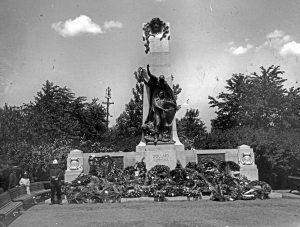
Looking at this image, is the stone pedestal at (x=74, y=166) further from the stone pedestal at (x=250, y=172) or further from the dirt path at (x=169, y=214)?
the stone pedestal at (x=250, y=172)

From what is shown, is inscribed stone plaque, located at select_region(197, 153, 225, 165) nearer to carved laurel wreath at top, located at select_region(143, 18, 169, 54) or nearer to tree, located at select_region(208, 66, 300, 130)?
carved laurel wreath at top, located at select_region(143, 18, 169, 54)

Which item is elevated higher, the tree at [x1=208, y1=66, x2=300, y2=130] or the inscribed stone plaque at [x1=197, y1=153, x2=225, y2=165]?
the tree at [x1=208, y1=66, x2=300, y2=130]

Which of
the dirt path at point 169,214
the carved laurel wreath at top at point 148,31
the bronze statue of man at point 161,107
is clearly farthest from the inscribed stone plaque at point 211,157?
the carved laurel wreath at top at point 148,31

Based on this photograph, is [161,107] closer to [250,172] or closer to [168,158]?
[168,158]

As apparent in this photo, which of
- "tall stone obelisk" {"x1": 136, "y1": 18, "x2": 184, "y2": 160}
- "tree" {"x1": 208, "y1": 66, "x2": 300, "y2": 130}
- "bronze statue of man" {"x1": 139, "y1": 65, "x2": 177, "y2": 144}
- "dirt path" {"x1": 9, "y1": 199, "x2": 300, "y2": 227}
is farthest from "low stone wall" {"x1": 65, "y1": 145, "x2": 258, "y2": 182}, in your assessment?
"tree" {"x1": 208, "y1": 66, "x2": 300, "y2": 130}

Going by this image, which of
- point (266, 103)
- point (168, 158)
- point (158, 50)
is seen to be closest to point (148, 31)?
point (158, 50)

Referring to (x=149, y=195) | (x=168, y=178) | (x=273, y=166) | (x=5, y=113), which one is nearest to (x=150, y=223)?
(x=149, y=195)

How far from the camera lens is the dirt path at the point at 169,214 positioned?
7574 millimetres

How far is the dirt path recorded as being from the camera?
24.8 ft

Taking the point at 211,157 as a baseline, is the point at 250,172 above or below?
below

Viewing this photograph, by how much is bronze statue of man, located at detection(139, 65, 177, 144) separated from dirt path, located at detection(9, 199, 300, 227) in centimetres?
490

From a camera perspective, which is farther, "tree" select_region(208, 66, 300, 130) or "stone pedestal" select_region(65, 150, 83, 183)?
"tree" select_region(208, 66, 300, 130)

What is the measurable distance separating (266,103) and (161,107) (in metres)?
18.8

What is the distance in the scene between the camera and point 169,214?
8.62 meters
